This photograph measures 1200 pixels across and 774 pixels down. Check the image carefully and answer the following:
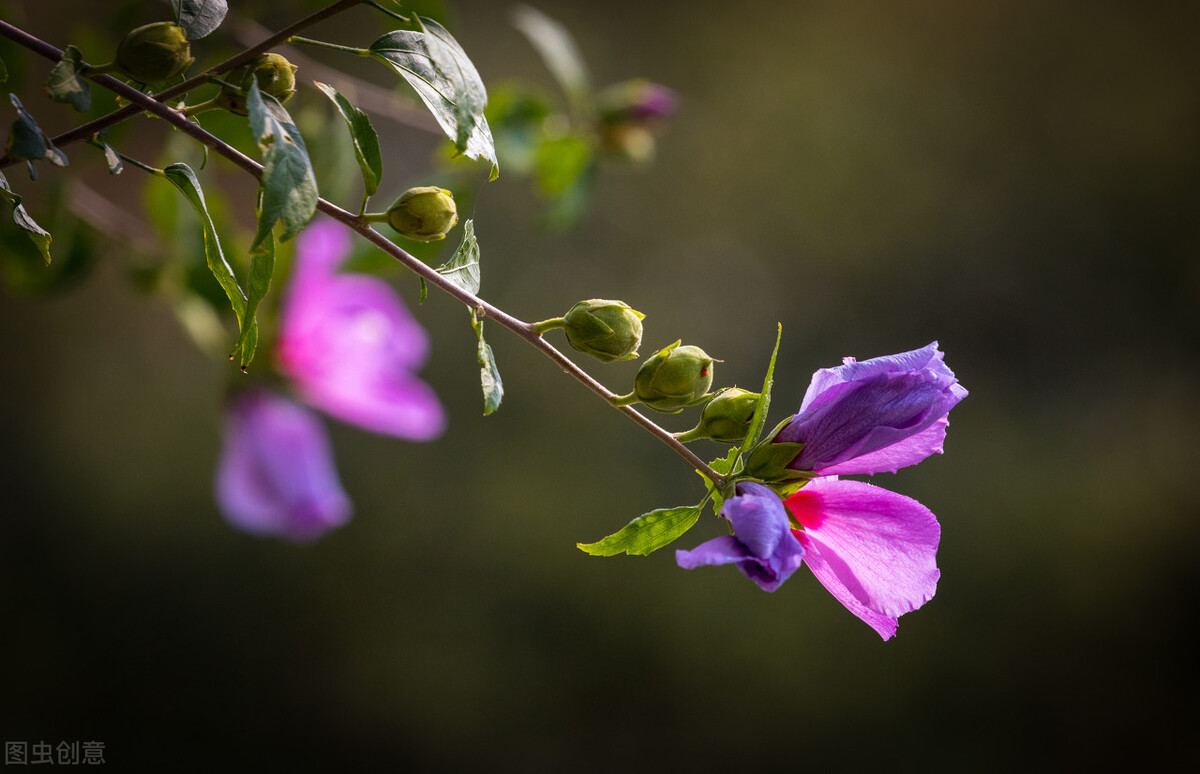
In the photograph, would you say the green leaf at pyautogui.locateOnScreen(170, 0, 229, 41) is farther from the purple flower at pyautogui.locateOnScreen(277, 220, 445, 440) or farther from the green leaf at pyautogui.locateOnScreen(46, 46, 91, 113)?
the purple flower at pyautogui.locateOnScreen(277, 220, 445, 440)

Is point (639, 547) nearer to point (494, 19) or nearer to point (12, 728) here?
point (12, 728)

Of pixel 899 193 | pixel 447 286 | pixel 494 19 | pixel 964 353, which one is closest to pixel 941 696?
pixel 964 353

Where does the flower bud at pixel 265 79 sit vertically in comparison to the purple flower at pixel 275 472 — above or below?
above

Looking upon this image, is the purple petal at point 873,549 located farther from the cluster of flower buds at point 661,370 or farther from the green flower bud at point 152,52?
the green flower bud at point 152,52

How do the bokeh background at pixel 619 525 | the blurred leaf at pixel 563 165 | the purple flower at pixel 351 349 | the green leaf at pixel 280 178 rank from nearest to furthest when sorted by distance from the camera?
the green leaf at pixel 280 178 → the purple flower at pixel 351 349 → the blurred leaf at pixel 563 165 → the bokeh background at pixel 619 525

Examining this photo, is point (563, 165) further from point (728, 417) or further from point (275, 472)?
point (728, 417)

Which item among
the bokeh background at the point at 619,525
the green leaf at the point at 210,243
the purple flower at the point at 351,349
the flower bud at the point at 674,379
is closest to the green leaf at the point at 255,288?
the green leaf at the point at 210,243

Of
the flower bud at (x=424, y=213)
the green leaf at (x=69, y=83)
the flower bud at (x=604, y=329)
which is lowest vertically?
the flower bud at (x=604, y=329)
